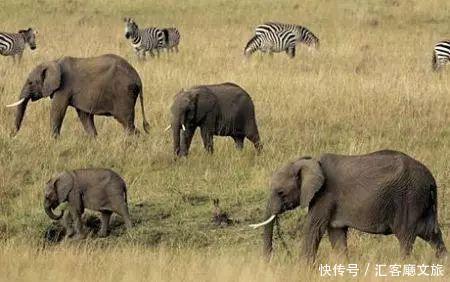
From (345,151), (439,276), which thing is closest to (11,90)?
(345,151)

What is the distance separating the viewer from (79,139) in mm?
12859

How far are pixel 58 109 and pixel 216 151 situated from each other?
6.35 feet

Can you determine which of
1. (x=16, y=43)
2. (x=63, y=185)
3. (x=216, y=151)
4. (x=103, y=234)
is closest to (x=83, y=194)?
(x=63, y=185)

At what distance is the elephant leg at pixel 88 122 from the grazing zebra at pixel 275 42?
10.0m

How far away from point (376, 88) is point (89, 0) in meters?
19.0

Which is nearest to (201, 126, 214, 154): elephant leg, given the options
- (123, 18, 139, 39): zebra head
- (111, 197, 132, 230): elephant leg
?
(111, 197, 132, 230): elephant leg

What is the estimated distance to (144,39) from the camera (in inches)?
949

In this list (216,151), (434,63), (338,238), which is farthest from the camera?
(434,63)

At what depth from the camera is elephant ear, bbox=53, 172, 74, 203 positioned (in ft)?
33.2

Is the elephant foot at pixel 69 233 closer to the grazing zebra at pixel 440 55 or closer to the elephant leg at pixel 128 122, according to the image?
the elephant leg at pixel 128 122

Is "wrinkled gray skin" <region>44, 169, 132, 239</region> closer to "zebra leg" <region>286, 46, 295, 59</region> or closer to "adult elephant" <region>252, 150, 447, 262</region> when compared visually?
"adult elephant" <region>252, 150, 447, 262</region>

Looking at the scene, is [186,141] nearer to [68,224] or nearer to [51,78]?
[51,78]

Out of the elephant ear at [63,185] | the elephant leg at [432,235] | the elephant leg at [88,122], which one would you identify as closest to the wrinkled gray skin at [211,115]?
the elephant leg at [88,122]

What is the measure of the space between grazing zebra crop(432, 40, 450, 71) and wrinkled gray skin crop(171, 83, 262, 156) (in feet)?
24.4
